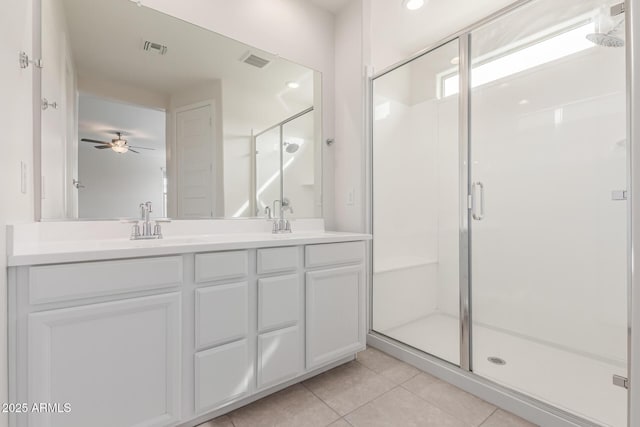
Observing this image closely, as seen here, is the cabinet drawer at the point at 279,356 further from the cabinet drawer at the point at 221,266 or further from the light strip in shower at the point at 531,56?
the light strip in shower at the point at 531,56

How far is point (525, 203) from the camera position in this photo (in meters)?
2.10

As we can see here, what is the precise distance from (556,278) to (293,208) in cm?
191

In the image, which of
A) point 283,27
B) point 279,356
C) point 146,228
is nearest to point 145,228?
point 146,228

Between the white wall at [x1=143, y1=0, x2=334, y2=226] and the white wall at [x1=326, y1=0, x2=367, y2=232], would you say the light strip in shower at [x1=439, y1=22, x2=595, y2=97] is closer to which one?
the white wall at [x1=326, y1=0, x2=367, y2=232]

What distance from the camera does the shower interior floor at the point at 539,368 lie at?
1.36m

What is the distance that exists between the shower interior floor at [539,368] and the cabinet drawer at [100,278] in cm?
169

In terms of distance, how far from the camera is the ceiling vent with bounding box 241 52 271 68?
1979 mm

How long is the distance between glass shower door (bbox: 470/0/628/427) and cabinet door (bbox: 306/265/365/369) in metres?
0.71

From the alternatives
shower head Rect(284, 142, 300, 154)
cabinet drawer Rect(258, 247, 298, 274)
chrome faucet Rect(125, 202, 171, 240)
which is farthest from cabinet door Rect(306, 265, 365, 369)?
shower head Rect(284, 142, 300, 154)

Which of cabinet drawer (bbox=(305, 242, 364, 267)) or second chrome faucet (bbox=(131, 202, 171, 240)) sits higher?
A: second chrome faucet (bbox=(131, 202, 171, 240))

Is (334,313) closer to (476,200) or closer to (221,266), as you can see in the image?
(221,266)

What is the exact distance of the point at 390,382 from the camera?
171cm

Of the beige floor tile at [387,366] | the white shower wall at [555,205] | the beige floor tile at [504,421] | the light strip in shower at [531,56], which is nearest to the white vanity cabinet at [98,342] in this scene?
the beige floor tile at [387,366]

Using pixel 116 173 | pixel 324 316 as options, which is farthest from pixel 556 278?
pixel 116 173
